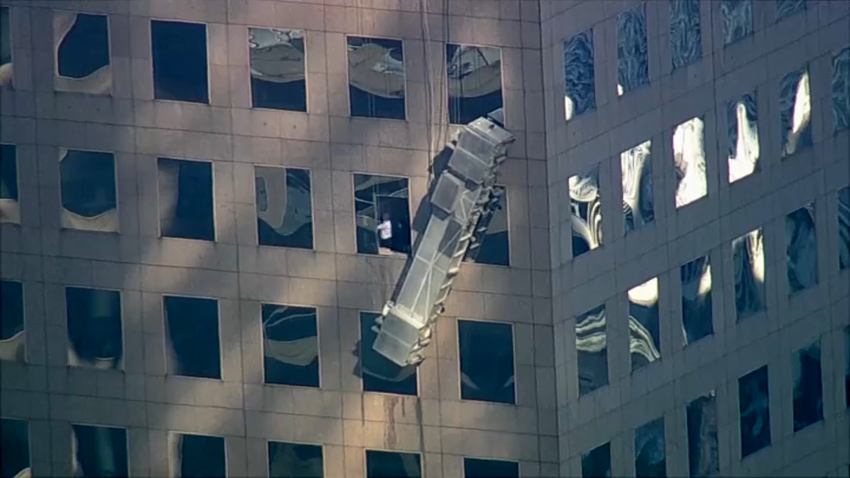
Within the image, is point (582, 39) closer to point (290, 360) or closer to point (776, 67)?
point (776, 67)

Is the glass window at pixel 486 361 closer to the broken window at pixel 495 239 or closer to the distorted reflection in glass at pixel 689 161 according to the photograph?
the broken window at pixel 495 239

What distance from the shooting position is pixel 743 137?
165 ft

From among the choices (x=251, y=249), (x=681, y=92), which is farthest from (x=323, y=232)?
(x=681, y=92)

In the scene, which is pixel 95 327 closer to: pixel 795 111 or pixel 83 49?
pixel 83 49

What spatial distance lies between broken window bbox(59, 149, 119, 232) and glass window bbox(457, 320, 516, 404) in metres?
8.59

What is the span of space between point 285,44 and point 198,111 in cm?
259

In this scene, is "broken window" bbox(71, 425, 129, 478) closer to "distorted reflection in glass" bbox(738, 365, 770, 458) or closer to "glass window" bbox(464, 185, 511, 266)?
"glass window" bbox(464, 185, 511, 266)

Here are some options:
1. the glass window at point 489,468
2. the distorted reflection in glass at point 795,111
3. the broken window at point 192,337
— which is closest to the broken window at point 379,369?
the glass window at point 489,468

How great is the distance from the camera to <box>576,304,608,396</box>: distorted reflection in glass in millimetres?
48469

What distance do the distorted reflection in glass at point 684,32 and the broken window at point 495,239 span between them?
5.33 metres

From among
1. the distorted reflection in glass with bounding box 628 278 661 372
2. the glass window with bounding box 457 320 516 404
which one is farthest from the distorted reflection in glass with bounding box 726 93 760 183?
the glass window with bounding box 457 320 516 404

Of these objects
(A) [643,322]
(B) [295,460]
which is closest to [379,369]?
(B) [295,460]

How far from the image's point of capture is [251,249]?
160 feet

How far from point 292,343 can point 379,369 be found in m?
2.13
